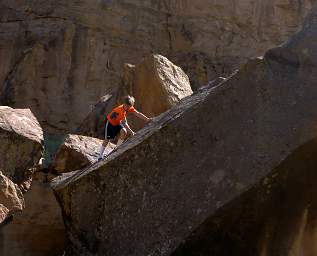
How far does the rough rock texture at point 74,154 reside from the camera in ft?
24.2

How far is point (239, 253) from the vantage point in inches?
171

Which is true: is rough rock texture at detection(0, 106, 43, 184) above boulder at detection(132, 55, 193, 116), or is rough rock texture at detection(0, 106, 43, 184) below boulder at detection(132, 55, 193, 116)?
above

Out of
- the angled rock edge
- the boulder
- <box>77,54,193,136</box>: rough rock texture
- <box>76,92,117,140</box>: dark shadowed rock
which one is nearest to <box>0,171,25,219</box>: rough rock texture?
the angled rock edge

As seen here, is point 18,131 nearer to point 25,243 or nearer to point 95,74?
point 25,243

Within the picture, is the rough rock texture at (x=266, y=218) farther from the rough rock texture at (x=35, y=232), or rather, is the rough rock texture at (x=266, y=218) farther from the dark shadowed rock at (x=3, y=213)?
the dark shadowed rock at (x=3, y=213)

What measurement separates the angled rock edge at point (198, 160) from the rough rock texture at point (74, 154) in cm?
259

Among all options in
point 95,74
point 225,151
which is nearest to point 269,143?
point 225,151

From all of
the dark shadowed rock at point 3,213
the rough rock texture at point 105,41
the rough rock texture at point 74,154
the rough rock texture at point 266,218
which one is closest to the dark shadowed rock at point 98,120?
the rough rock texture at point 74,154

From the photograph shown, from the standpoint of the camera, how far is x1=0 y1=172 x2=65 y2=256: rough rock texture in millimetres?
5238

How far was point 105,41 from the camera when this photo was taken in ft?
79.0

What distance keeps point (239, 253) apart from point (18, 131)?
3.90 meters

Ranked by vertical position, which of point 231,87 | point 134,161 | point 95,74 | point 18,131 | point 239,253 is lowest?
point 95,74

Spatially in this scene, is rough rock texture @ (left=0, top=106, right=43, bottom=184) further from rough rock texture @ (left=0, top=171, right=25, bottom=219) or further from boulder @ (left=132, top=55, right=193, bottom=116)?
boulder @ (left=132, top=55, right=193, bottom=116)

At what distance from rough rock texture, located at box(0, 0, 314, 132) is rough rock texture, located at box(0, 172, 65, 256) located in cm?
1754
